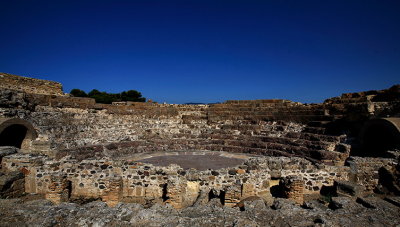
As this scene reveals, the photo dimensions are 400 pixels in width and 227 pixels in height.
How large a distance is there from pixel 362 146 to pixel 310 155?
195 cm

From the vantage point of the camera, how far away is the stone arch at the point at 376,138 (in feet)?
26.4

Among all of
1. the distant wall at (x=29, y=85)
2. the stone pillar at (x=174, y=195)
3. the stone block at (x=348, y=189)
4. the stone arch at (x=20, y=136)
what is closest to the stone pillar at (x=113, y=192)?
the stone pillar at (x=174, y=195)

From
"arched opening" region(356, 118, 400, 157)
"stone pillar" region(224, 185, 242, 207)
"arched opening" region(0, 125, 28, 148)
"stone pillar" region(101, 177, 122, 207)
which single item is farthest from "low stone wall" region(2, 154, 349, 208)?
"arched opening" region(356, 118, 400, 157)

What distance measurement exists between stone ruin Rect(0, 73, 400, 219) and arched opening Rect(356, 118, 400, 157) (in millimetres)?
42

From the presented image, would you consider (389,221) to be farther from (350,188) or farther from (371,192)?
(371,192)

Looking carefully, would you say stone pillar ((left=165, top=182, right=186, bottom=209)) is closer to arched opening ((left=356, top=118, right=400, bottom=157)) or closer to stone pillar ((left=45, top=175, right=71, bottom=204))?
stone pillar ((left=45, top=175, right=71, bottom=204))

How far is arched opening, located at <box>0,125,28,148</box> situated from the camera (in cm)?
848

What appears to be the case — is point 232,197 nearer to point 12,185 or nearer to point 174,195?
point 174,195

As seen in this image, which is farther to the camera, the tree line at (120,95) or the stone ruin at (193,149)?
the tree line at (120,95)

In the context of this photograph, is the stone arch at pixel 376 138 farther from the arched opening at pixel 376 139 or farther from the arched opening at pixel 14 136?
the arched opening at pixel 14 136

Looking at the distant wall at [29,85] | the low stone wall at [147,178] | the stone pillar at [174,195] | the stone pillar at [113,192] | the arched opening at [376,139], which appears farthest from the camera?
the distant wall at [29,85]

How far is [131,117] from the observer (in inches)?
559

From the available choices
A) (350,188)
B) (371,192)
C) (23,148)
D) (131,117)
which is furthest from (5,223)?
(131,117)

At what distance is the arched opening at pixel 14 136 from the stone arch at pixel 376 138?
1365cm
